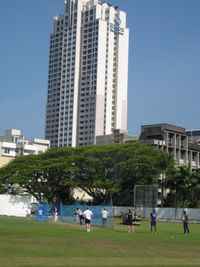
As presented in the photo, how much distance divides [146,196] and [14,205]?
58.6 ft

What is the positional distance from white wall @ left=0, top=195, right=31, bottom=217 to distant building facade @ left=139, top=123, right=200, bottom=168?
47620mm

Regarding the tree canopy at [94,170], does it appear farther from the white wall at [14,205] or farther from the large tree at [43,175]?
the white wall at [14,205]

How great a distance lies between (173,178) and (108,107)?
10419 cm

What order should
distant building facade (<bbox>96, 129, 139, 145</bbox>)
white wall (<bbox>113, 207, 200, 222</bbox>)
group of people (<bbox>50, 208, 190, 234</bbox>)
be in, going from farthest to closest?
distant building facade (<bbox>96, 129, 139, 145</bbox>) < white wall (<bbox>113, 207, 200, 222</bbox>) < group of people (<bbox>50, 208, 190, 234</bbox>)

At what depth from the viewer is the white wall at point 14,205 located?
239 feet

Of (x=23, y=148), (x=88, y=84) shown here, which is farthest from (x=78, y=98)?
(x=23, y=148)

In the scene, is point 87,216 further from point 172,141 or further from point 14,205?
point 172,141

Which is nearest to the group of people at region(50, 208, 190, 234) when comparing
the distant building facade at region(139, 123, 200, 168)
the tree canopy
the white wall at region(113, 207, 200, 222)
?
the white wall at region(113, 207, 200, 222)

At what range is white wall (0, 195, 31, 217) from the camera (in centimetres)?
7294

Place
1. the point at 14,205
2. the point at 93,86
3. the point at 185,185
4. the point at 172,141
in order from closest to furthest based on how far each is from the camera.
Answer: the point at 14,205 → the point at 185,185 → the point at 172,141 → the point at 93,86

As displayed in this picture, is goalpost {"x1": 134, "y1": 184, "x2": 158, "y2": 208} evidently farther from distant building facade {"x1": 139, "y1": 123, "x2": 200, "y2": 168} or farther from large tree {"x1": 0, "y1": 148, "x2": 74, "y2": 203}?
distant building facade {"x1": 139, "y1": 123, "x2": 200, "y2": 168}

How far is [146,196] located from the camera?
71.2 metres

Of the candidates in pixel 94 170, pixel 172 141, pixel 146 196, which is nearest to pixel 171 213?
pixel 146 196

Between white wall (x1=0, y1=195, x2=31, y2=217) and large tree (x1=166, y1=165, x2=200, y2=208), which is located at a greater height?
large tree (x1=166, y1=165, x2=200, y2=208)
